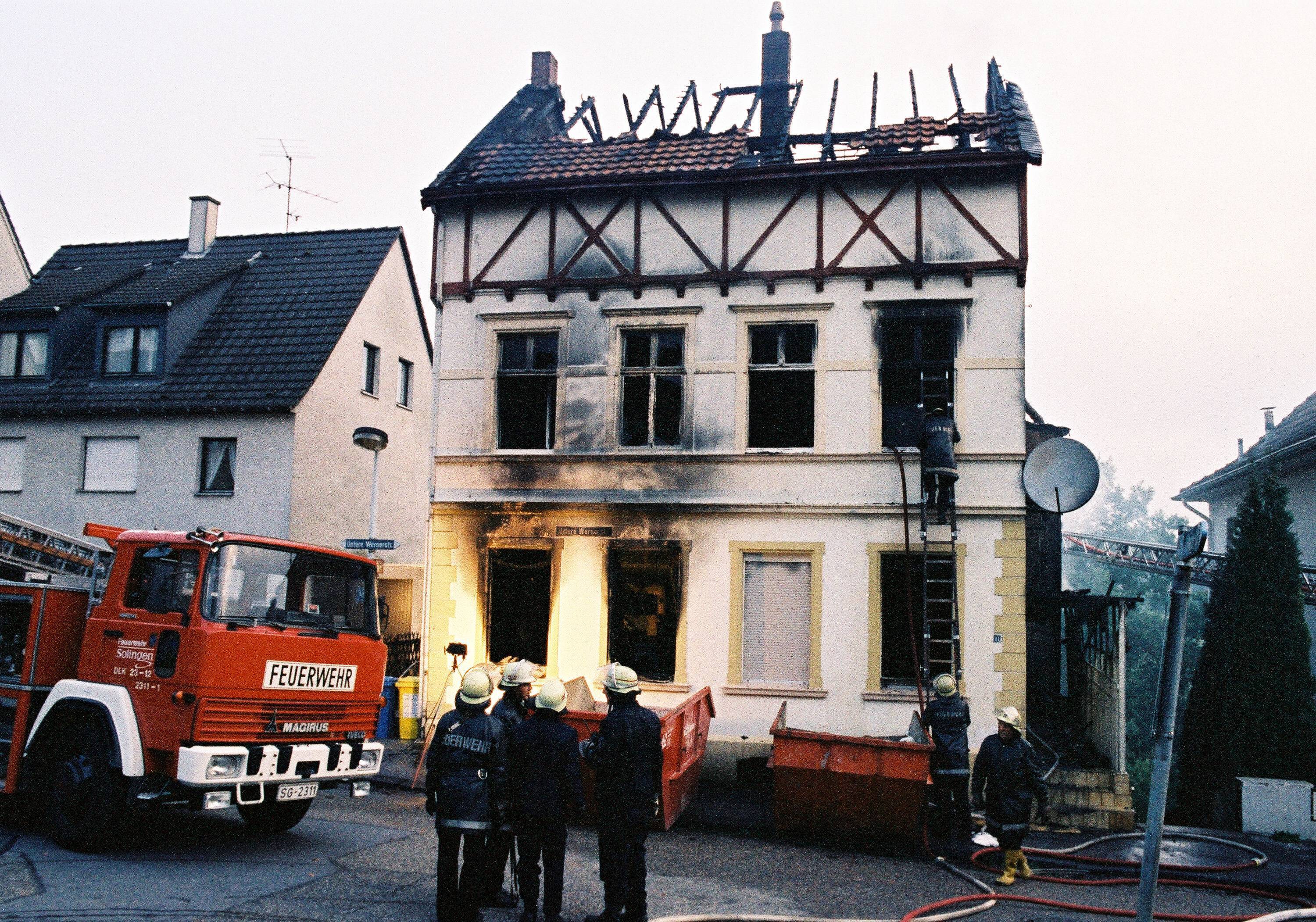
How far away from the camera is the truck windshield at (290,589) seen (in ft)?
28.5

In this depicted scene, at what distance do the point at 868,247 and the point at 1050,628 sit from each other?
6694mm

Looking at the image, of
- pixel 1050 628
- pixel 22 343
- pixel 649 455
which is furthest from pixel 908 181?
pixel 22 343

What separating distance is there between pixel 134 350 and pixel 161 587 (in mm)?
16100

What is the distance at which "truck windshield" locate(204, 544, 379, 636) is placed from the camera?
8672 mm

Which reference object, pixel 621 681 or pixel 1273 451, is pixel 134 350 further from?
pixel 1273 451

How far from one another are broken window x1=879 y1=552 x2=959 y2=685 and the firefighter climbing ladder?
18mm

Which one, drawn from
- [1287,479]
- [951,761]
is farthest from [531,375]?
[1287,479]

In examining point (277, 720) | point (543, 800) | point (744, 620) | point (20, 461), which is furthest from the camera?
point (20, 461)

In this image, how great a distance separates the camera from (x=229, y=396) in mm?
21078

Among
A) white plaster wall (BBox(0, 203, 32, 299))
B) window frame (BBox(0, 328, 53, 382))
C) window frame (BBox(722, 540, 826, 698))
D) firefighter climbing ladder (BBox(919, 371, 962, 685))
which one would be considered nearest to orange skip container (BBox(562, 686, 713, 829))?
window frame (BBox(722, 540, 826, 698))

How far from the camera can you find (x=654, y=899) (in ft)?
26.6

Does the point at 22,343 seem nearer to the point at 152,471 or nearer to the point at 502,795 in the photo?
the point at 152,471

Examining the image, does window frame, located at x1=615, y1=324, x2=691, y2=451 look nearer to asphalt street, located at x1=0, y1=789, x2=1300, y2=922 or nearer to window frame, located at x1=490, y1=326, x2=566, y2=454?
window frame, located at x1=490, y1=326, x2=566, y2=454

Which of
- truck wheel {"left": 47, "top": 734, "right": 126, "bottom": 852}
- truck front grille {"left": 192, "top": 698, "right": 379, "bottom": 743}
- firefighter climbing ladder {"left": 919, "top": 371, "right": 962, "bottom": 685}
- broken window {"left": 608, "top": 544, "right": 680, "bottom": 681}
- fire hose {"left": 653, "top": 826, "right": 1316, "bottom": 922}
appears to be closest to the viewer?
fire hose {"left": 653, "top": 826, "right": 1316, "bottom": 922}
